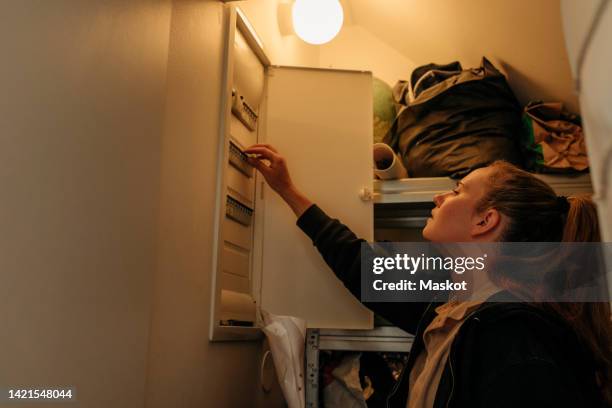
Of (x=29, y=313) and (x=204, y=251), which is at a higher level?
(x=204, y=251)

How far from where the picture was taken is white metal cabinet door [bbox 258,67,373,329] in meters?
1.45

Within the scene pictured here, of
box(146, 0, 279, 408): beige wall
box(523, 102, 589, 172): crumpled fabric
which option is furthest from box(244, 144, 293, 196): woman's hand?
box(523, 102, 589, 172): crumpled fabric

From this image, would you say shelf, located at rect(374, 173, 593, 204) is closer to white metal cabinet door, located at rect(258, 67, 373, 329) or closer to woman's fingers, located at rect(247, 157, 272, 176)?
white metal cabinet door, located at rect(258, 67, 373, 329)

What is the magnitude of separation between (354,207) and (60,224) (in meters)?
0.97

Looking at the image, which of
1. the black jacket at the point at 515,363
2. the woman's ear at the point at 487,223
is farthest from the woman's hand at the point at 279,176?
the black jacket at the point at 515,363

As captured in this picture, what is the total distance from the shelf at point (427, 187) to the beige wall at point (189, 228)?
1.96ft

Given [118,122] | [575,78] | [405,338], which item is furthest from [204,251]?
[575,78]

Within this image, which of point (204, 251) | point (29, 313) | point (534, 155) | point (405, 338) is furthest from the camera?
point (534, 155)

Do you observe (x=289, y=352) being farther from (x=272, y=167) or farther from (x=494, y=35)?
(x=494, y=35)

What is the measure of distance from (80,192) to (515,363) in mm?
737

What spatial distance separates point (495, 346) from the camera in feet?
3.05

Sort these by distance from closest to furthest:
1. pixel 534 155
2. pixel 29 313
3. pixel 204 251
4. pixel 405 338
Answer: pixel 29 313, pixel 204 251, pixel 405 338, pixel 534 155

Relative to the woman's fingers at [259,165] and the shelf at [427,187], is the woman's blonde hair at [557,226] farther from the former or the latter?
the woman's fingers at [259,165]

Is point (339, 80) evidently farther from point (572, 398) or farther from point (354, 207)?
point (572, 398)
